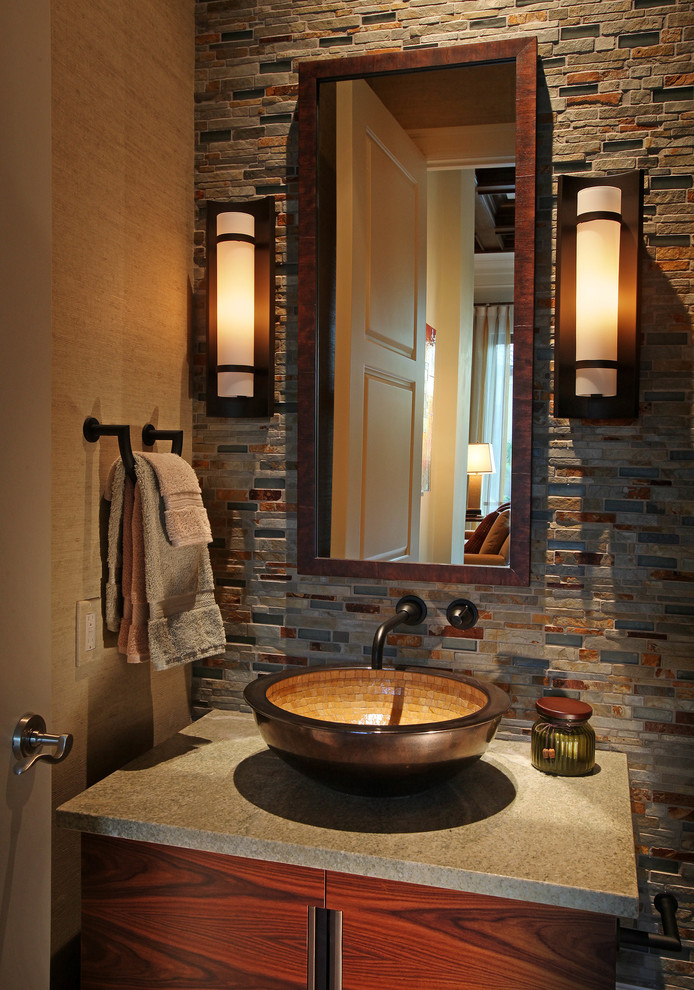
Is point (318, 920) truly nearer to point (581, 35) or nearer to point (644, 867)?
point (644, 867)

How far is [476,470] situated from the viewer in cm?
164

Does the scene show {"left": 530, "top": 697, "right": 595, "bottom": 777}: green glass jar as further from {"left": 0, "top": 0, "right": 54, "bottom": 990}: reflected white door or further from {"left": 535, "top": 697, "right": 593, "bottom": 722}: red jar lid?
{"left": 0, "top": 0, "right": 54, "bottom": 990}: reflected white door

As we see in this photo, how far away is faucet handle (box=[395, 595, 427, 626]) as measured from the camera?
65.9 inches

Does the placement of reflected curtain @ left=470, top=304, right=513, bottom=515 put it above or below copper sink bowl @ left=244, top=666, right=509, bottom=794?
above

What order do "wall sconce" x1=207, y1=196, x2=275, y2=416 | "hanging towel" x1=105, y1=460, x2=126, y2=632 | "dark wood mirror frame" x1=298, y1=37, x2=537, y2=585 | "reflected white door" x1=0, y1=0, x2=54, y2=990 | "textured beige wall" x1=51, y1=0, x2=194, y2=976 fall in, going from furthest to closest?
"wall sconce" x1=207, y1=196, x2=275, y2=416, "dark wood mirror frame" x1=298, y1=37, x2=537, y2=585, "hanging towel" x1=105, y1=460, x2=126, y2=632, "textured beige wall" x1=51, y1=0, x2=194, y2=976, "reflected white door" x1=0, y1=0, x2=54, y2=990

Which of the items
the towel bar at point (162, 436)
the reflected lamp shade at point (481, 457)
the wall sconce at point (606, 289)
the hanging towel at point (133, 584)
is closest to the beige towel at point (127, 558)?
the hanging towel at point (133, 584)

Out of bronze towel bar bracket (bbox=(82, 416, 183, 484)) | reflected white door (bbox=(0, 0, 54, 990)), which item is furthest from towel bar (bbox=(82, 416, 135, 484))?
reflected white door (bbox=(0, 0, 54, 990))

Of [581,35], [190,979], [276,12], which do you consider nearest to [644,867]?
[190,979]

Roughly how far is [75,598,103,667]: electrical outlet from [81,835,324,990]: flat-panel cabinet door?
1.03 ft

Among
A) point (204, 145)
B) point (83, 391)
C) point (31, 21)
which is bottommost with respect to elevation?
point (83, 391)

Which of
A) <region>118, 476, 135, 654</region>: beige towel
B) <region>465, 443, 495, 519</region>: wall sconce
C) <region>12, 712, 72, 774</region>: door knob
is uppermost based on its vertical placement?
<region>465, 443, 495, 519</region>: wall sconce

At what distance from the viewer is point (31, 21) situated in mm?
1040

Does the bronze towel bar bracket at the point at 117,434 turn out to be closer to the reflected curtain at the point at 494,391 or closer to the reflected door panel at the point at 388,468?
the reflected door panel at the point at 388,468

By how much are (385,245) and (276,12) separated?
0.61 m
